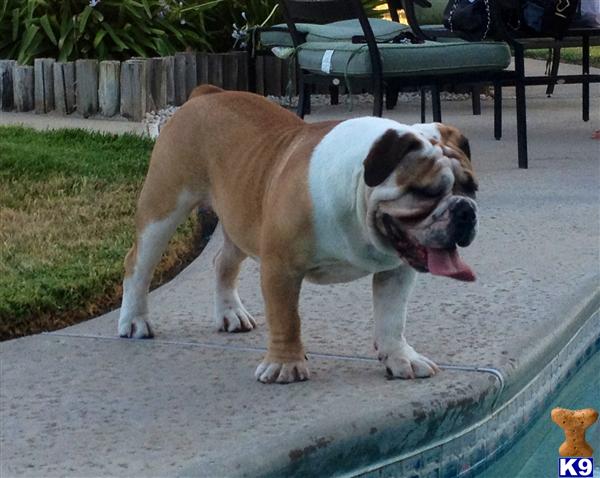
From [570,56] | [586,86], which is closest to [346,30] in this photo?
[586,86]

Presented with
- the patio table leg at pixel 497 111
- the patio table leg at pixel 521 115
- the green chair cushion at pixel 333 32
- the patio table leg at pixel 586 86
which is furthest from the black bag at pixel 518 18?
the patio table leg at pixel 586 86

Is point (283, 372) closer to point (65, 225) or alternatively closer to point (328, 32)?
A: point (65, 225)

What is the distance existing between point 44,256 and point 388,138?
2380 mm

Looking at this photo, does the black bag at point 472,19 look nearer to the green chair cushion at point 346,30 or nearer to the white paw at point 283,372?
the green chair cushion at point 346,30

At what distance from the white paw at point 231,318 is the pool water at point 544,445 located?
1.03 meters

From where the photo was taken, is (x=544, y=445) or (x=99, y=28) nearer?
(x=544, y=445)

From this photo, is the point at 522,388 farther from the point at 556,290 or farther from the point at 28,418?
the point at 28,418

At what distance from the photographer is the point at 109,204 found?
6.45 metres

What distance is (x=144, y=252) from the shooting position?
429 centimetres

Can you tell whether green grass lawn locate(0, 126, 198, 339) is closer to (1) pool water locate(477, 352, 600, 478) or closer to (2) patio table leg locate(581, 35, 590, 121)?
(1) pool water locate(477, 352, 600, 478)

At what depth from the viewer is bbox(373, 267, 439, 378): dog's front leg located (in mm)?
3822

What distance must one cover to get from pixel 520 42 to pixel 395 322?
5.25 metres

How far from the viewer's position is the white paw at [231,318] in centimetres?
441

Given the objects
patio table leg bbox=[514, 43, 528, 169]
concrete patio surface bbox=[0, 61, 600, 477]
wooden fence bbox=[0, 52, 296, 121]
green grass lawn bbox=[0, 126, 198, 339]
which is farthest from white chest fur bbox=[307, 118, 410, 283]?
wooden fence bbox=[0, 52, 296, 121]
